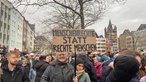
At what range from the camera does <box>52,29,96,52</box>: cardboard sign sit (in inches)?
286

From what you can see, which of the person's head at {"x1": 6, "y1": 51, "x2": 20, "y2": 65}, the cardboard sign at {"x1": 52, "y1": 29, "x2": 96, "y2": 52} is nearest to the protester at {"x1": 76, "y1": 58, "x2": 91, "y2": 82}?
the cardboard sign at {"x1": 52, "y1": 29, "x2": 96, "y2": 52}

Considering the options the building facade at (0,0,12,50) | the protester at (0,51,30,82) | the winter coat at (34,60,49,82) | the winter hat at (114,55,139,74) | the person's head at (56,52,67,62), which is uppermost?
the building facade at (0,0,12,50)

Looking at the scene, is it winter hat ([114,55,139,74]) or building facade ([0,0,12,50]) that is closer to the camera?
winter hat ([114,55,139,74])

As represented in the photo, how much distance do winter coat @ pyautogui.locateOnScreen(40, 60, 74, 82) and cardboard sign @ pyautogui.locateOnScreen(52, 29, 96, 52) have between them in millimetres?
867

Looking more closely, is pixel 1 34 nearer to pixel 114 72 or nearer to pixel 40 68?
pixel 40 68

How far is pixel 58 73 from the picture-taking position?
20.4 ft

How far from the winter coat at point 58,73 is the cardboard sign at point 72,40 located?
867 mm

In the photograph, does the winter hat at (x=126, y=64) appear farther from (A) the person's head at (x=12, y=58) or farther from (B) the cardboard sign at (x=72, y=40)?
(B) the cardboard sign at (x=72, y=40)

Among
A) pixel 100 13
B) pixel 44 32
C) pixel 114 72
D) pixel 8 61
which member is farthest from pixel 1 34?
pixel 114 72

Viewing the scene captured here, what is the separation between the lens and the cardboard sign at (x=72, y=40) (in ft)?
23.8

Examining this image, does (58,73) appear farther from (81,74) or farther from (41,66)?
(41,66)

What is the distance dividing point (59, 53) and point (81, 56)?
5.74 feet

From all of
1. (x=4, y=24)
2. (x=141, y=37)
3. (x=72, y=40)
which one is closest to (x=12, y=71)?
(x=72, y=40)

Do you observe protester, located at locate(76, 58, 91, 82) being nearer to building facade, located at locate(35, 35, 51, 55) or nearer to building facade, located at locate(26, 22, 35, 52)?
building facade, located at locate(35, 35, 51, 55)
